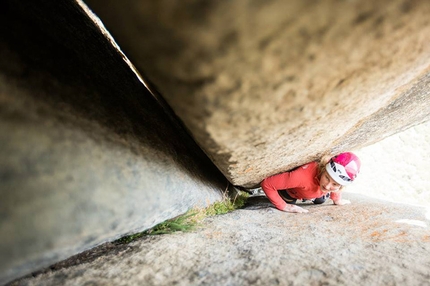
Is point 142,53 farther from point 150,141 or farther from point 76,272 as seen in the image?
point 76,272

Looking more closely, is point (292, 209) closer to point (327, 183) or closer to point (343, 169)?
point (327, 183)

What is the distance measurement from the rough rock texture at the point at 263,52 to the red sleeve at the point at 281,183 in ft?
7.85

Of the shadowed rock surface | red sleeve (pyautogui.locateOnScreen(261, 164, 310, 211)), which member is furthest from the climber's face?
the shadowed rock surface

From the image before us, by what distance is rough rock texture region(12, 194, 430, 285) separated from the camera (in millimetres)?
1460

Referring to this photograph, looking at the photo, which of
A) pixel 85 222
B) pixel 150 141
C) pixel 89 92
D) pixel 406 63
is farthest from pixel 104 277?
pixel 406 63

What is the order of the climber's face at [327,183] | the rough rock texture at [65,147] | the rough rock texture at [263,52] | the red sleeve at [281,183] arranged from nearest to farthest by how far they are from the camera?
the rough rock texture at [263,52] → the rough rock texture at [65,147] → the climber's face at [327,183] → the red sleeve at [281,183]

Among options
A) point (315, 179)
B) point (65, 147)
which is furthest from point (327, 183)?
point (65, 147)

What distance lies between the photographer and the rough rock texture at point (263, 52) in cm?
88

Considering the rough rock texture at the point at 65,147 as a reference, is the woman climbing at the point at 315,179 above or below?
below

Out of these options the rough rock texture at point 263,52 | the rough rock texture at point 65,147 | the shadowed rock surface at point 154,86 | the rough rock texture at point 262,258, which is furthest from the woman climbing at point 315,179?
the rough rock texture at point 65,147

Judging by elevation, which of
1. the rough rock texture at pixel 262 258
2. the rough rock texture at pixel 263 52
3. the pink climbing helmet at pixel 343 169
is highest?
the rough rock texture at pixel 263 52

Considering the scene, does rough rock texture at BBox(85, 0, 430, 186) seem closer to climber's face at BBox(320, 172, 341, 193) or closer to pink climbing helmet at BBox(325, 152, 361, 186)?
pink climbing helmet at BBox(325, 152, 361, 186)

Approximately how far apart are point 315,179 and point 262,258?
252cm

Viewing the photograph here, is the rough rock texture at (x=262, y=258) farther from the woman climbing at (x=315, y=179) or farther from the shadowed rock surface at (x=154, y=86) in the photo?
the woman climbing at (x=315, y=179)
